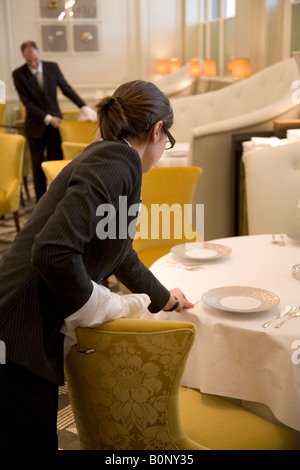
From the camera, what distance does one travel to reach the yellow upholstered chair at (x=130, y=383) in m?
0.99

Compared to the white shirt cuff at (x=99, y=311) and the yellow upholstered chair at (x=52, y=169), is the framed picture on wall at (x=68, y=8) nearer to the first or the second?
the yellow upholstered chair at (x=52, y=169)

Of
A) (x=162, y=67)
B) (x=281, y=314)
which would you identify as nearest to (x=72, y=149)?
(x=281, y=314)

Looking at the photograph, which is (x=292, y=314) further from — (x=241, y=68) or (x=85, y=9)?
(x=85, y=9)

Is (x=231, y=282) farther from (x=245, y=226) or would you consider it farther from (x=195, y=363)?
(x=245, y=226)

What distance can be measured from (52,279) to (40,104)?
4.58m

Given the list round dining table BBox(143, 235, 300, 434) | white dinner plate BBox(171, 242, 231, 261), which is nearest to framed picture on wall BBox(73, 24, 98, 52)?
white dinner plate BBox(171, 242, 231, 261)

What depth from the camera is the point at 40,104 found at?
5.27 meters

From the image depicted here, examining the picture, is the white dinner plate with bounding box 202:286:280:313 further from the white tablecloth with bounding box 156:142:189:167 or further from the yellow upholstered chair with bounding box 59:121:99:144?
the yellow upholstered chair with bounding box 59:121:99:144

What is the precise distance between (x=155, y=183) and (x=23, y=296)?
180 centimetres

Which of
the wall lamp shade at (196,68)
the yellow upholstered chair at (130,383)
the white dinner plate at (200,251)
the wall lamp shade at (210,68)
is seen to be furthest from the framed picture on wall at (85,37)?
the yellow upholstered chair at (130,383)

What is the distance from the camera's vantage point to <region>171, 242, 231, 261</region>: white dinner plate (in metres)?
1.82

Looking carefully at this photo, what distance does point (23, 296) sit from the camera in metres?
1.04

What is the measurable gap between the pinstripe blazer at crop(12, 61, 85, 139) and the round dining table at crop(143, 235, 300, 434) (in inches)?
154

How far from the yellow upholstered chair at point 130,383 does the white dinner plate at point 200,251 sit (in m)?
0.78
